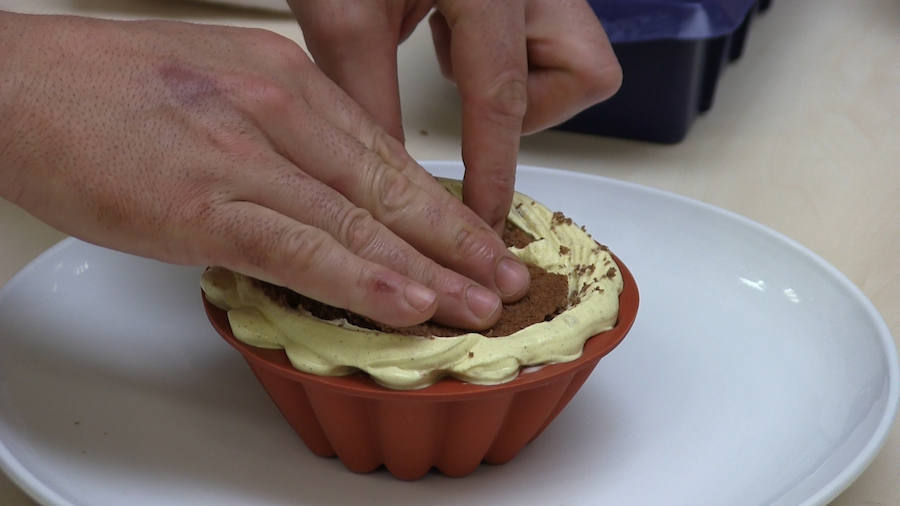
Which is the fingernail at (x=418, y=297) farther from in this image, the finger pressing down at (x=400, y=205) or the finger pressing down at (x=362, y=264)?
the finger pressing down at (x=400, y=205)

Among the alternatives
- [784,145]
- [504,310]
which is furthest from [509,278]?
[784,145]

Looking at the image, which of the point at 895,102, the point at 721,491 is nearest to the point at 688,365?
the point at 721,491

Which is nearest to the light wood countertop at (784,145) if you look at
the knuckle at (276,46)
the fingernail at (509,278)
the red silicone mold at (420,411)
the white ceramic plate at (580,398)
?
the white ceramic plate at (580,398)

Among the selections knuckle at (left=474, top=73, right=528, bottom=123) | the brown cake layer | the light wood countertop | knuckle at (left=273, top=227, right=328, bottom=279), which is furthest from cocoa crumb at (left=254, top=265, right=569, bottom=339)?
the light wood countertop

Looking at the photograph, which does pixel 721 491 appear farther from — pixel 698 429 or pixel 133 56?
pixel 133 56

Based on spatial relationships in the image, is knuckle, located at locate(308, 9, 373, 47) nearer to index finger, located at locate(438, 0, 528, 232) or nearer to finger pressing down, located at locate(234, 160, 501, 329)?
index finger, located at locate(438, 0, 528, 232)

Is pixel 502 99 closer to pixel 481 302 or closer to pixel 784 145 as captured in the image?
pixel 481 302
